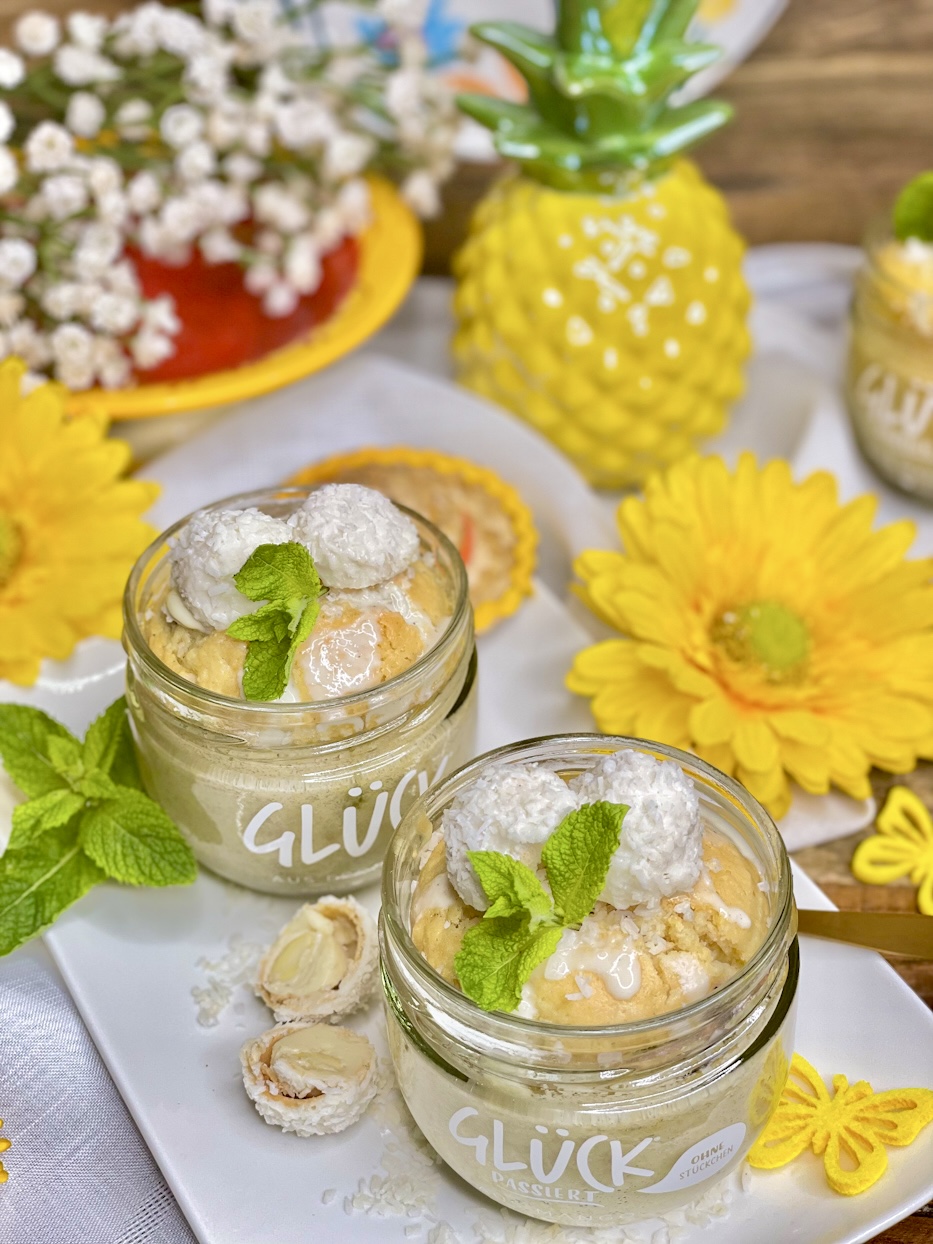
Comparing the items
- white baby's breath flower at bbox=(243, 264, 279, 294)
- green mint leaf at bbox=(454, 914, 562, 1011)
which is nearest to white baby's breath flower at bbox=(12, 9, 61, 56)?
white baby's breath flower at bbox=(243, 264, 279, 294)

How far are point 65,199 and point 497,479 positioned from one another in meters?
0.63

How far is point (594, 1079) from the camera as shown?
0.85 m

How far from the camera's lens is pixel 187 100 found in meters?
1.78

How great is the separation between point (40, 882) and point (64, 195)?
35.0 inches

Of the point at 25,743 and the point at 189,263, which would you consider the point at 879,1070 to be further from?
the point at 189,263

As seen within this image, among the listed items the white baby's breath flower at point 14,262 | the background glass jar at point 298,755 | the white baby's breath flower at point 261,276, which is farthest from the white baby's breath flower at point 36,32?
the background glass jar at point 298,755

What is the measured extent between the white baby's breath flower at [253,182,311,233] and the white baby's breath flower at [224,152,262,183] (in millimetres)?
31

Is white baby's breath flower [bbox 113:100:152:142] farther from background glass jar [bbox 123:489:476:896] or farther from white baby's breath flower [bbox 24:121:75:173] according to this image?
background glass jar [bbox 123:489:476:896]

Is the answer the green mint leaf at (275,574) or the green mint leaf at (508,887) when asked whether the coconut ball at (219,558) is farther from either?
the green mint leaf at (508,887)

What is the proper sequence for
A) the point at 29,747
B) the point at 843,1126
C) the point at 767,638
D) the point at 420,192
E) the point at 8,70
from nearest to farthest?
the point at 843,1126 < the point at 29,747 < the point at 767,638 < the point at 8,70 < the point at 420,192

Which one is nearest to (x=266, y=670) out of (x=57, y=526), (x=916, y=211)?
(x=57, y=526)

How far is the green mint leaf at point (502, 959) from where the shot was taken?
88 cm

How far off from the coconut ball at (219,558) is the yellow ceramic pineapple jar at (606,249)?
2.21ft

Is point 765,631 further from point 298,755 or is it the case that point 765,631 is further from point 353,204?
point 353,204
